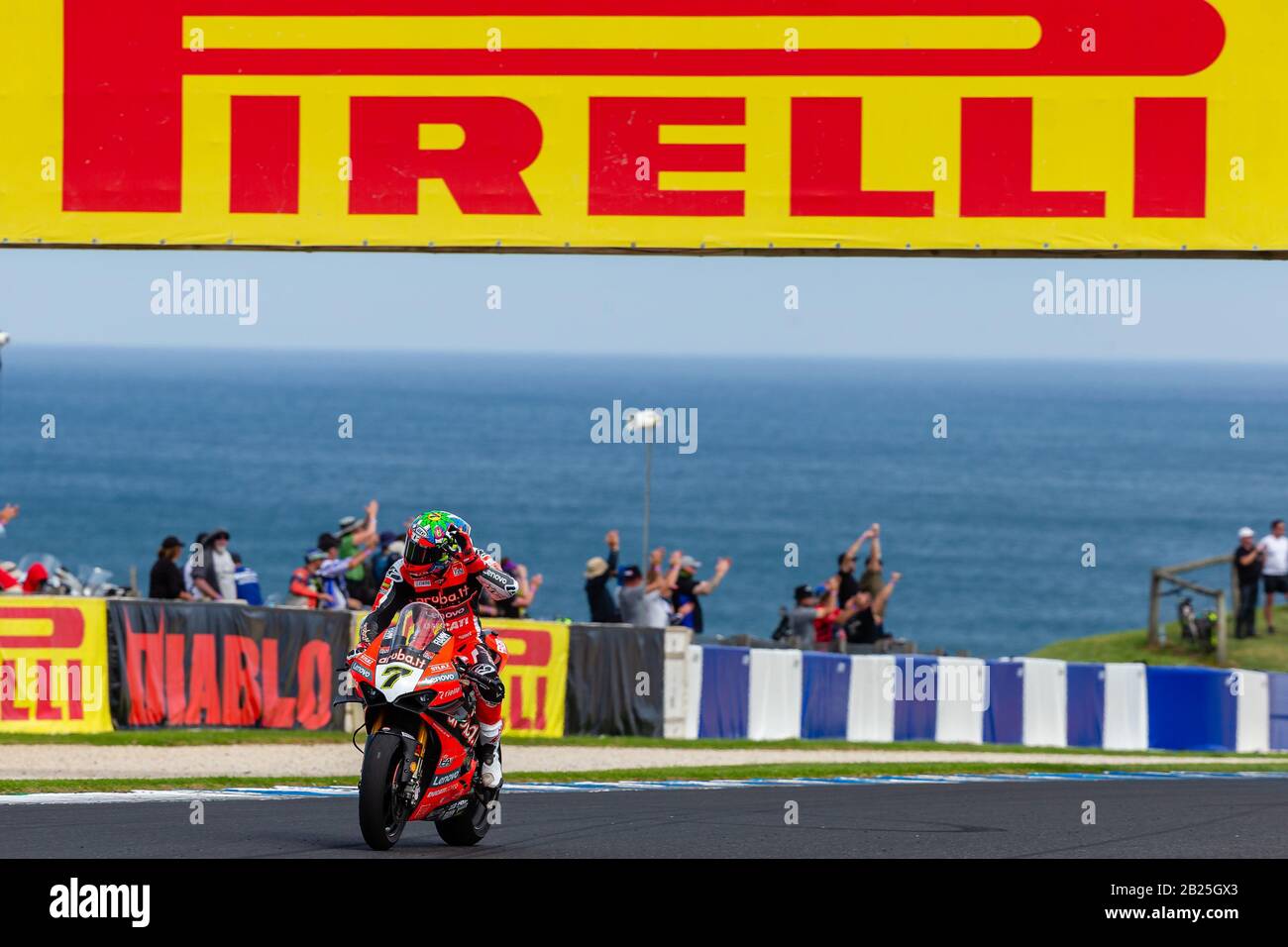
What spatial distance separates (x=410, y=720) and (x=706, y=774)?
5.75 meters

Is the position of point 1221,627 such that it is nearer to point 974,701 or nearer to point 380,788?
point 974,701

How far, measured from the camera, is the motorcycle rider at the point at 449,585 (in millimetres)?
8844

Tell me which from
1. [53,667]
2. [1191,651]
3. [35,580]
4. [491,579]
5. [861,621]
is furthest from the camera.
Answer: [1191,651]

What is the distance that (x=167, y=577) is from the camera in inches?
658

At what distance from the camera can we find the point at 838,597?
762 inches

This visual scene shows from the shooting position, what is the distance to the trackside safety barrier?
17.5 meters

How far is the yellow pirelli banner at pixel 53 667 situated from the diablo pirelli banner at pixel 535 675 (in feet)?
10.8

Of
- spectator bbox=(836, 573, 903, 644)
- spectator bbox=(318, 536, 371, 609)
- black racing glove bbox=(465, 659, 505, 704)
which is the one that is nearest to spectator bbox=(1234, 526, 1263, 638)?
spectator bbox=(836, 573, 903, 644)

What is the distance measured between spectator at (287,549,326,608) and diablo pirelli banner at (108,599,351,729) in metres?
0.77

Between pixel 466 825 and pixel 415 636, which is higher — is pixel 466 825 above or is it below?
below

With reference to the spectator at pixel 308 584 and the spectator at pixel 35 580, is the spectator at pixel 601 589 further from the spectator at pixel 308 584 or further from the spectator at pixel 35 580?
the spectator at pixel 35 580

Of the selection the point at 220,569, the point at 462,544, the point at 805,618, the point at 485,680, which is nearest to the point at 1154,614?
the point at 805,618

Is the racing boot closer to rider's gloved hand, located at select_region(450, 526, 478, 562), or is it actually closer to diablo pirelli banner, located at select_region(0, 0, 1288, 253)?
rider's gloved hand, located at select_region(450, 526, 478, 562)
